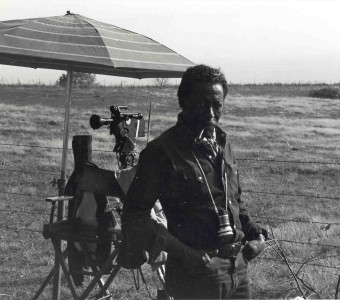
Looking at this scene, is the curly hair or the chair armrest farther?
the chair armrest

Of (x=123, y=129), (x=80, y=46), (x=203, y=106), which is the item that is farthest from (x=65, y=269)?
(x=203, y=106)

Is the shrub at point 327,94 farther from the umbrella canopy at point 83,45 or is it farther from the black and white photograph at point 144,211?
the umbrella canopy at point 83,45

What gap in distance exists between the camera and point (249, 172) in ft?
57.7

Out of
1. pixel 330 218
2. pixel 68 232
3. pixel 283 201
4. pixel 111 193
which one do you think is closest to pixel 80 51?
pixel 111 193

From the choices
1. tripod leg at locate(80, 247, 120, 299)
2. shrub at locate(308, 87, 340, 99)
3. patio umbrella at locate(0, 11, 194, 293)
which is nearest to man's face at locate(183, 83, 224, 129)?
patio umbrella at locate(0, 11, 194, 293)

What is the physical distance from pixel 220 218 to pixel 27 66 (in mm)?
3096

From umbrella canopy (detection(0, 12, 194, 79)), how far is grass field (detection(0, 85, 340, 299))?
53.6 inches

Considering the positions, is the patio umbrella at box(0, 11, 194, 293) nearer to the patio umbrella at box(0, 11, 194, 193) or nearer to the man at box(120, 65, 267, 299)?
the patio umbrella at box(0, 11, 194, 193)

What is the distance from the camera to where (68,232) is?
4656mm

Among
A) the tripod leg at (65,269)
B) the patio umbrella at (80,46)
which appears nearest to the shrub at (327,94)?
the patio umbrella at (80,46)

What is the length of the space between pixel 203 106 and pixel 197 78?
0.15 metres

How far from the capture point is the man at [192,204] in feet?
9.14

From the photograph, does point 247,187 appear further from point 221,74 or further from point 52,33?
point 221,74

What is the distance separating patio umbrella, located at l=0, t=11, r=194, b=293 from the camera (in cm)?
429
